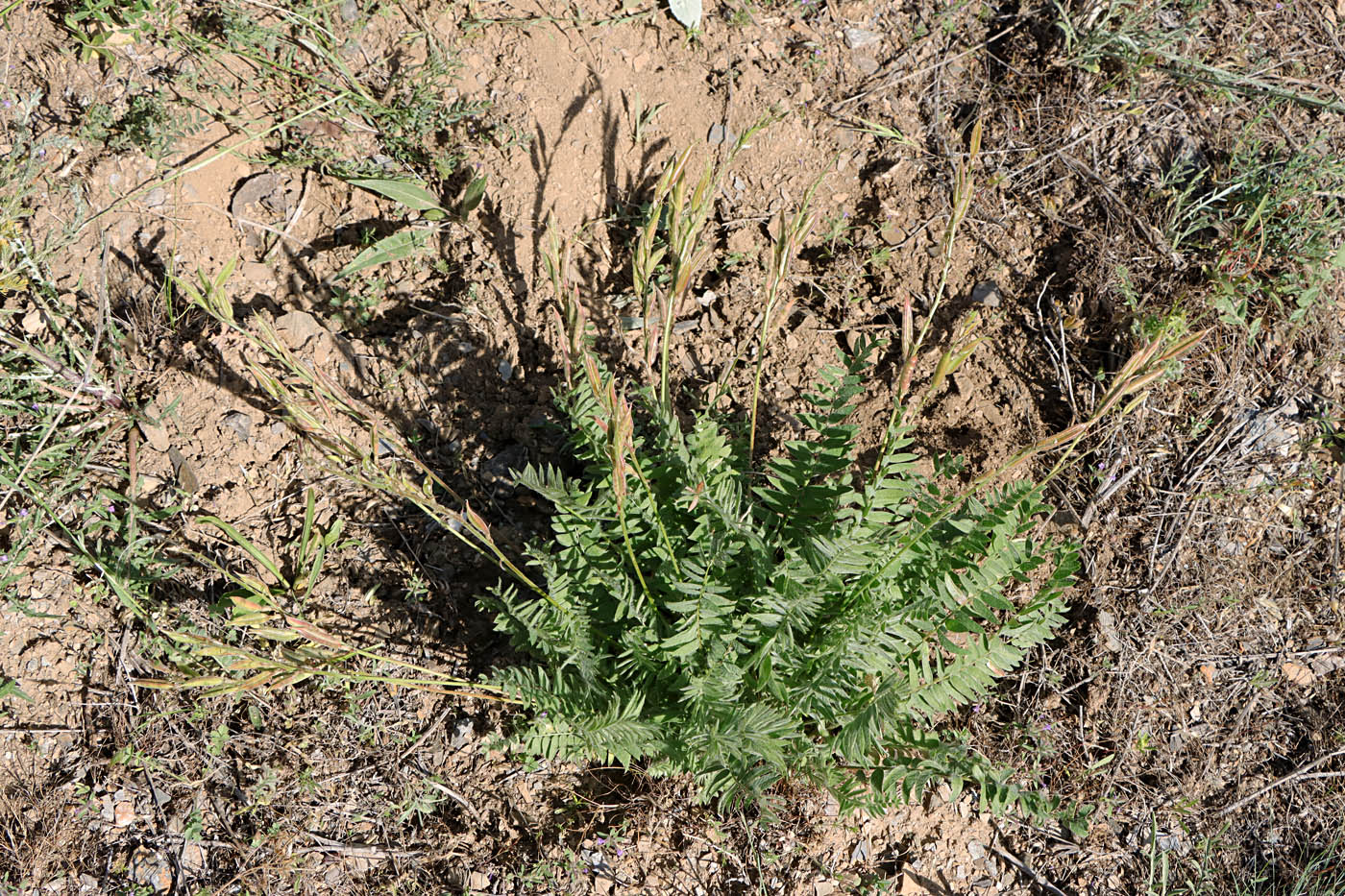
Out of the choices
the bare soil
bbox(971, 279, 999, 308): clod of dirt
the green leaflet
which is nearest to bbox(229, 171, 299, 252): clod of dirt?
the bare soil

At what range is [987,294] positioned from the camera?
3.41 m

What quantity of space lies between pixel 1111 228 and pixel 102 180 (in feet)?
11.6

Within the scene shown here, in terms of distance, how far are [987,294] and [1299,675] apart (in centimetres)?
170

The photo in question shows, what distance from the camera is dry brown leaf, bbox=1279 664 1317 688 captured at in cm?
323

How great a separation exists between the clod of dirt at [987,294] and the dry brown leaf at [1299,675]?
5.26 ft

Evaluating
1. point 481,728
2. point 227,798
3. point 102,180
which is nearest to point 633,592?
point 481,728

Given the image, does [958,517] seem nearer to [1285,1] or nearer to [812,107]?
[812,107]

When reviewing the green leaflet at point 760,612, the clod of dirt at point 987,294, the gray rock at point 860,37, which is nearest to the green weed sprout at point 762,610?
the green leaflet at point 760,612

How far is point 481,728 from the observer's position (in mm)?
2871

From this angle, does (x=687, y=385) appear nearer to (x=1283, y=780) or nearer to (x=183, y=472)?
(x=183, y=472)

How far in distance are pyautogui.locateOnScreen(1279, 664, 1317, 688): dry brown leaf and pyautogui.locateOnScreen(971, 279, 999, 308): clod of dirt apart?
160cm

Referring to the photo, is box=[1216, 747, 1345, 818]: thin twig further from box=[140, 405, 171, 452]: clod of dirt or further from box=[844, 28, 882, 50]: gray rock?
box=[140, 405, 171, 452]: clod of dirt

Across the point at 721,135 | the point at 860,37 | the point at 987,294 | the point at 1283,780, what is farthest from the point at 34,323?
the point at 1283,780

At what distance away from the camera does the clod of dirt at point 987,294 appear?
3.40 metres
